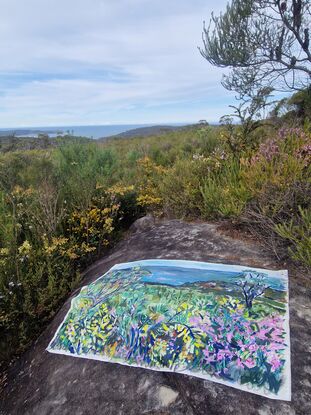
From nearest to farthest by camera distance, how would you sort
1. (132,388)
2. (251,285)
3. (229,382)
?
(229,382) < (132,388) < (251,285)

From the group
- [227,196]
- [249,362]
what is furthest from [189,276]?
[227,196]

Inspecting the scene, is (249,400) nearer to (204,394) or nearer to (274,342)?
(204,394)

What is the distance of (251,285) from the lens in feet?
6.70

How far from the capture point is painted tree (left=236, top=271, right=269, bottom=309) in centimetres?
191

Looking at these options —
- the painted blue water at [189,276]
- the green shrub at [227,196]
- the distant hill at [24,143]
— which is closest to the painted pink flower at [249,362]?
the painted blue water at [189,276]

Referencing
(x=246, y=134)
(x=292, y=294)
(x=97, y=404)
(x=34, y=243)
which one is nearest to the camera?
(x=97, y=404)

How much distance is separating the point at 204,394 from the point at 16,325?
5.64ft

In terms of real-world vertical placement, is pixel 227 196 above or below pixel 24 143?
above

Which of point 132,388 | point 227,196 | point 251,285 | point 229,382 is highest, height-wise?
Answer: point 227,196

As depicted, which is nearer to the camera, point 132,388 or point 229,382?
point 229,382

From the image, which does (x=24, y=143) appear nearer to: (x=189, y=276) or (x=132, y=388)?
A: (x=189, y=276)

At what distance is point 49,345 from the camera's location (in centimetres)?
204

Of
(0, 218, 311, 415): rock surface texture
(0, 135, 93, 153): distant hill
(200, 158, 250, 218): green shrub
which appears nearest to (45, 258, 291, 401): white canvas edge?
(0, 218, 311, 415): rock surface texture

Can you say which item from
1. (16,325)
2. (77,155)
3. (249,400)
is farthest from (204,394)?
(77,155)
